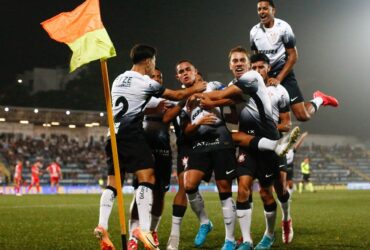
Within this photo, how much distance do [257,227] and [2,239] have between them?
15.8 feet

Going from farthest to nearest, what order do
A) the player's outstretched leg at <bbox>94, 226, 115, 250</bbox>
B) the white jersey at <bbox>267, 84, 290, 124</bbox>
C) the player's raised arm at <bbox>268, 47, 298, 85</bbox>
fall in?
the player's raised arm at <bbox>268, 47, 298, 85</bbox>, the white jersey at <bbox>267, 84, 290, 124</bbox>, the player's outstretched leg at <bbox>94, 226, 115, 250</bbox>

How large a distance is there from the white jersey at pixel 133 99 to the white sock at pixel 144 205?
74cm

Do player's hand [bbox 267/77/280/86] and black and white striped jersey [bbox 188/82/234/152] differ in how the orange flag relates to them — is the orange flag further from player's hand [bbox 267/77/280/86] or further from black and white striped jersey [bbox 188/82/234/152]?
player's hand [bbox 267/77/280/86]

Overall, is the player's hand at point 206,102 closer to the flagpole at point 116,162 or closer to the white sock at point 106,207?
the flagpole at point 116,162

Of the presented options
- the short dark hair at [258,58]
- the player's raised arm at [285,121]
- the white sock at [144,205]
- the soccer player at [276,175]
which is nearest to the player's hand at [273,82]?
the soccer player at [276,175]

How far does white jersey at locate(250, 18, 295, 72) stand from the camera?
341 inches

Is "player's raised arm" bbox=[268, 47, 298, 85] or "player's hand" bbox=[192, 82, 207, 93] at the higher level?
"player's raised arm" bbox=[268, 47, 298, 85]

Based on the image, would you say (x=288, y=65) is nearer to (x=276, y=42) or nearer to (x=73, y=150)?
(x=276, y=42)

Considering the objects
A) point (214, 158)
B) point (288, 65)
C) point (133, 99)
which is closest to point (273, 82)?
point (288, 65)

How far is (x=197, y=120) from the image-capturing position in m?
7.37

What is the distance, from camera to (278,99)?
27.2 ft

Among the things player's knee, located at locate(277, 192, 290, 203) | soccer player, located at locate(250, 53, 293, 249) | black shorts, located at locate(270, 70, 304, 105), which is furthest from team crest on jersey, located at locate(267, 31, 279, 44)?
player's knee, located at locate(277, 192, 290, 203)

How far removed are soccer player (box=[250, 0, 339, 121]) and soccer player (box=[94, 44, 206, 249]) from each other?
7.30 ft

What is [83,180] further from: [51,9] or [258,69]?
[258,69]
